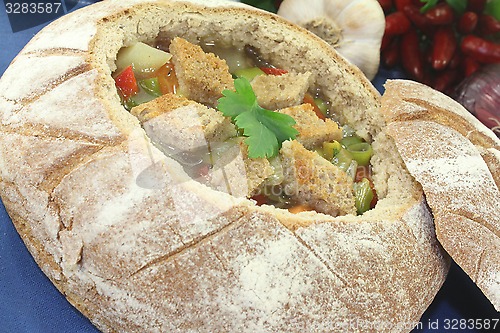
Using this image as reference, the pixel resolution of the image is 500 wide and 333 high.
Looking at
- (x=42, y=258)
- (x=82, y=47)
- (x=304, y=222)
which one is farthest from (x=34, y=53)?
(x=304, y=222)

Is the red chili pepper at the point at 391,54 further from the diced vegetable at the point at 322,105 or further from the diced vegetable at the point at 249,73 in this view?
the diced vegetable at the point at 249,73

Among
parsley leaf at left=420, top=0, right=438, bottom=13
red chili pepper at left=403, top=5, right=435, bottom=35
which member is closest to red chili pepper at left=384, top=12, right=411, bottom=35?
red chili pepper at left=403, top=5, right=435, bottom=35

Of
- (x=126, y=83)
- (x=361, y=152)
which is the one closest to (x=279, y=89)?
(x=361, y=152)

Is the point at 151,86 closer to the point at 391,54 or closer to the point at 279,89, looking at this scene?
the point at 279,89

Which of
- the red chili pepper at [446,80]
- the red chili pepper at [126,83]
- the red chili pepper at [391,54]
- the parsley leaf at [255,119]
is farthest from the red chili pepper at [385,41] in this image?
the red chili pepper at [126,83]

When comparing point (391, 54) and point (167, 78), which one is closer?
point (167, 78)

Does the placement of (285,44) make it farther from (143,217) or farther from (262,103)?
(143,217)
